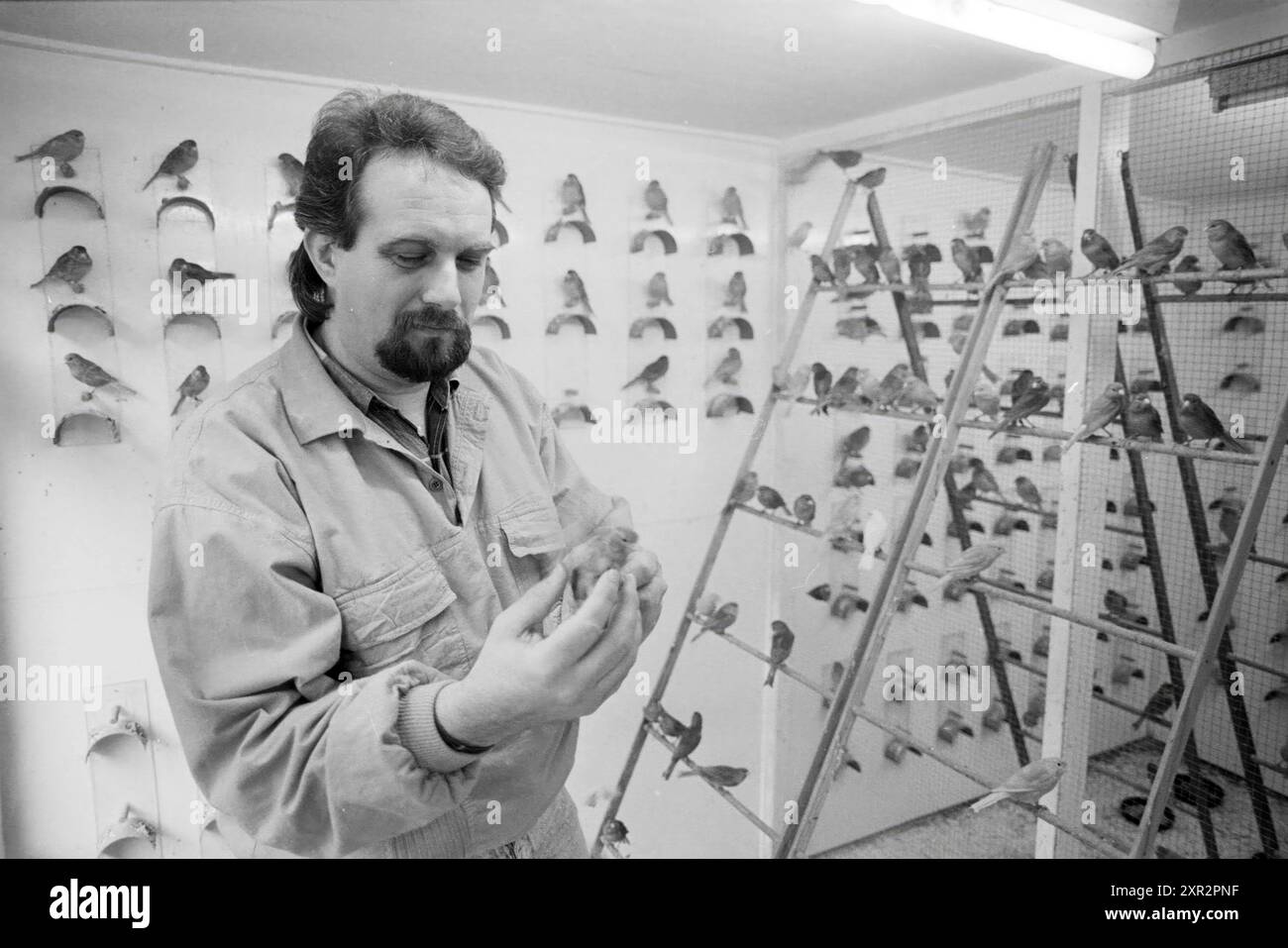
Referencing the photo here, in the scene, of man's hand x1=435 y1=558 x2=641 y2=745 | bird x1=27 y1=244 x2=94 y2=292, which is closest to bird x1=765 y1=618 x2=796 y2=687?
man's hand x1=435 y1=558 x2=641 y2=745

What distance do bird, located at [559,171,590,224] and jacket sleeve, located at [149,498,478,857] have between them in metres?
0.82

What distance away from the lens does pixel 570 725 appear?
1070mm

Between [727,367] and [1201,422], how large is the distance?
2.81ft

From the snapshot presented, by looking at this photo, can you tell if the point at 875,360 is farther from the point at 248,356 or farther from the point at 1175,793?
the point at 248,356

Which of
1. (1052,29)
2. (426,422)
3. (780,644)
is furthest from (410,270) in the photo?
(780,644)

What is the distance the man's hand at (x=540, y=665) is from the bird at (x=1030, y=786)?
90 centimetres

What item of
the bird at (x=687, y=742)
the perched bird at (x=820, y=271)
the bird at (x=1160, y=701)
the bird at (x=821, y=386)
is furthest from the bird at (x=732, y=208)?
the bird at (x=1160, y=701)

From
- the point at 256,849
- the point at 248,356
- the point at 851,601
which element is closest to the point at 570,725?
the point at 256,849

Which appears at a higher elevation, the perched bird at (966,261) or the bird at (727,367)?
the perched bird at (966,261)

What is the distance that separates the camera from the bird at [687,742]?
1.77 metres

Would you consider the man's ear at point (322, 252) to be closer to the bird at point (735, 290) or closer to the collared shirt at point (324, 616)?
the collared shirt at point (324, 616)

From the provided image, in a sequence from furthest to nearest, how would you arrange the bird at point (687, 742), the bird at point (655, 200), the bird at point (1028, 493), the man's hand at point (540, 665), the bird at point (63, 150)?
the bird at point (1028, 493), the bird at point (687, 742), the bird at point (655, 200), the bird at point (63, 150), the man's hand at point (540, 665)

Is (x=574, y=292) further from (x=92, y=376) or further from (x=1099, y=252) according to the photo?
(x=1099, y=252)

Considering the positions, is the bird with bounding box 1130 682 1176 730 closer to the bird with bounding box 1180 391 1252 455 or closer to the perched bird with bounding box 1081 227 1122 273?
the bird with bounding box 1180 391 1252 455
